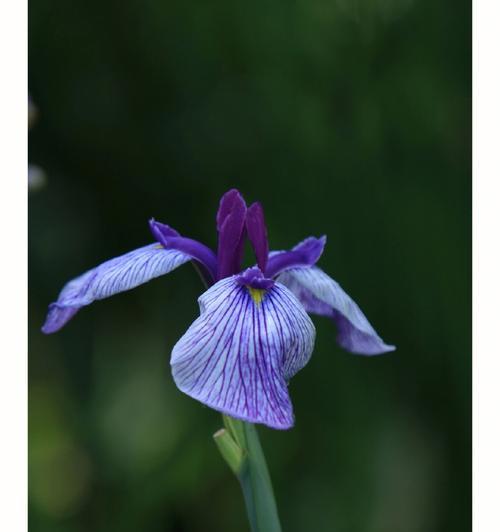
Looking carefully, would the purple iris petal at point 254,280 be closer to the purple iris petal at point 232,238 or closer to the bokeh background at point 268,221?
the purple iris petal at point 232,238

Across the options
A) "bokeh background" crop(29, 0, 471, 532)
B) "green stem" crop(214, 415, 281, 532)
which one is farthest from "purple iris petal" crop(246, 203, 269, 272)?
"bokeh background" crop(29, 0, 471, 532)

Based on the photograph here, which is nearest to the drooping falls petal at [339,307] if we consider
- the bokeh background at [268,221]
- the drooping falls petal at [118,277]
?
the drooping falls petal at [118,277]

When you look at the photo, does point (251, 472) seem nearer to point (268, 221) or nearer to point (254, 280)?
point (254, 280)

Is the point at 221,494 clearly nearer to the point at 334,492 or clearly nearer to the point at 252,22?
the point at 334,492

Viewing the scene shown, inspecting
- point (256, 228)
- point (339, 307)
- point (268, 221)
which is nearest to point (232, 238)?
point (256, 228)

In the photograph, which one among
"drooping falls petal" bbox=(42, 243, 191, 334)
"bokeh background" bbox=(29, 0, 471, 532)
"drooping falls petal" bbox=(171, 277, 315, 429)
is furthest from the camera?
"bokeh background" bbox=(29, 0, 471, 532)

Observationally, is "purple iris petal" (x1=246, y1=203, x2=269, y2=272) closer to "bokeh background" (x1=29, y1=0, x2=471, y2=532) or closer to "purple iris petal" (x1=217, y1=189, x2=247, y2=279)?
"purple iris petal" (x1=217, y1=189, x2=247, y2=279)
